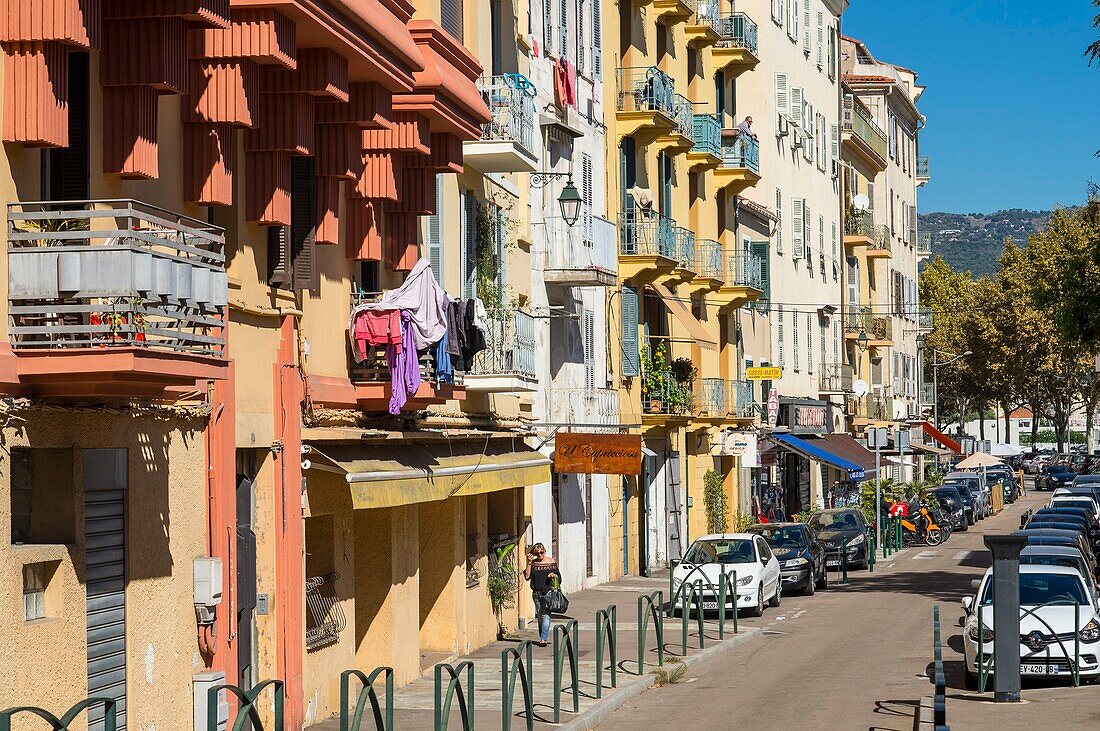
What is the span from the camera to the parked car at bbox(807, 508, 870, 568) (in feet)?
138

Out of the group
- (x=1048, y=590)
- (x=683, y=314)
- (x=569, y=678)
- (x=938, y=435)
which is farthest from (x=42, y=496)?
(x=938, y=435)

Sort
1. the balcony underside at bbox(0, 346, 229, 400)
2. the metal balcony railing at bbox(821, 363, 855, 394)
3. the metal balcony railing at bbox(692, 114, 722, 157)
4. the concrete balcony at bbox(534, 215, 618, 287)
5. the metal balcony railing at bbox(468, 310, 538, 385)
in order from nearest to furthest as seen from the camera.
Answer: the balcony underside at bbox(0, 346, 229, 400)
the metal balcony railing at bbox(468, 310, 538, 385)
the concrete balcony at bbox(534, 215, 618, 287)
the metal balcony railing at bbox(692, 114, 722, 157)
the metal balcony railing at bbox(821, 363, 855, 394)

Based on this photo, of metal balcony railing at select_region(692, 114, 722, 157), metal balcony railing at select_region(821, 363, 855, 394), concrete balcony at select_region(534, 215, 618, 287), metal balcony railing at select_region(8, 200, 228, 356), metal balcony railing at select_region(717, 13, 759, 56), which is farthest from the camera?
metal balcony railing at select_region(821, 363, 855, 394)

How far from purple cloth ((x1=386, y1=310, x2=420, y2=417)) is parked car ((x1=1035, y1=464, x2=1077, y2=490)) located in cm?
7378

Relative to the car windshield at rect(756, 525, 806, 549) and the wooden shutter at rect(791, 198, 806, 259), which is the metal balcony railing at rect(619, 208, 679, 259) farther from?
the wooden shutter at rect(791, 198, 806, 259)

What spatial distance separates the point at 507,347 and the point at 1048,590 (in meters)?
8.94

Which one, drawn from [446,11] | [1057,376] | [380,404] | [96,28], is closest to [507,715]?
[380,404]

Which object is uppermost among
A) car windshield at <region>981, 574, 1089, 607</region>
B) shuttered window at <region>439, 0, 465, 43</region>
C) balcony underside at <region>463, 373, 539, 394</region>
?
shuttered window at <region>439, 0, 465, 43</region>

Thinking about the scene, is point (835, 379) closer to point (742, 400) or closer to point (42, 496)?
point (742, 400)

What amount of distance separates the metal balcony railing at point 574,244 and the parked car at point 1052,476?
5972 cm

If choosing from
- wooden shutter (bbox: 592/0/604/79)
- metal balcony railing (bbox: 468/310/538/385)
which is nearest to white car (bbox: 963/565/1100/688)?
metal balcony railing (bbox: 468/310/538/385)

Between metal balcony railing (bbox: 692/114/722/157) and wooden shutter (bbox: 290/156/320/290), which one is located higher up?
metal balcony railing (bbox: 692/114/722/157)

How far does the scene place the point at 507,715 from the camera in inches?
626

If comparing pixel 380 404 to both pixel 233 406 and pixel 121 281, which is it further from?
pixel 121 281
